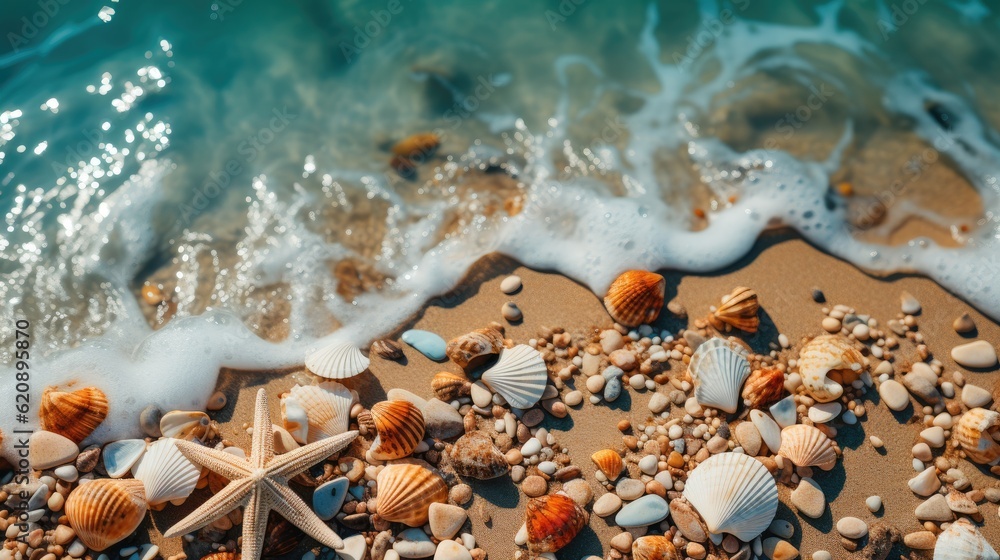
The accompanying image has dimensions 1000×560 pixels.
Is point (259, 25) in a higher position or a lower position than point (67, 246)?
higher

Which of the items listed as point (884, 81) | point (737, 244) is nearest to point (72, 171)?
point (737, 244)

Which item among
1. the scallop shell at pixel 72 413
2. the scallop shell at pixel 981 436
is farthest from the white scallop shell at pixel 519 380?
the scallop shell at pixel 981 436

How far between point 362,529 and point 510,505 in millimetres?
865

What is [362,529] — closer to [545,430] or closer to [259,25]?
[545,430]

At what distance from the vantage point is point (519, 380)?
13.2 feet

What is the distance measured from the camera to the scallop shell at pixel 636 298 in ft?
13.9

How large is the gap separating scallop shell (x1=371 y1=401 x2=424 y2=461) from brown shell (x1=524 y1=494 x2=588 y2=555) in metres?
0.78

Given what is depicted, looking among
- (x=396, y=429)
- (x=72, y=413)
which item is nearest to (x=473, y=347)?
(x=396, y=429)

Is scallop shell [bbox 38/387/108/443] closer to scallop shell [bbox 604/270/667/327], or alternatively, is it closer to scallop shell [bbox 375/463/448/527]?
scallop shell [bbox 375/463/448/527]

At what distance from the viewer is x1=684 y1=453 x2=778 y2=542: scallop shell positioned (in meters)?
3.65

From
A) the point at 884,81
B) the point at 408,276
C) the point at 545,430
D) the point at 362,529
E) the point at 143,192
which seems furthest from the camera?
the point at 884,81

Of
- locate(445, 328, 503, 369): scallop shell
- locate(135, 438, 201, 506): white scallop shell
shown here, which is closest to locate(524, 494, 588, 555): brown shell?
locate(445, 328, 503, 369): scallop shell

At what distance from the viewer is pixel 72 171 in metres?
4.98

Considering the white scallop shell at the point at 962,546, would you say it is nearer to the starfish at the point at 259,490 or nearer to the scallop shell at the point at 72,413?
the starfish at the point at 259,490
